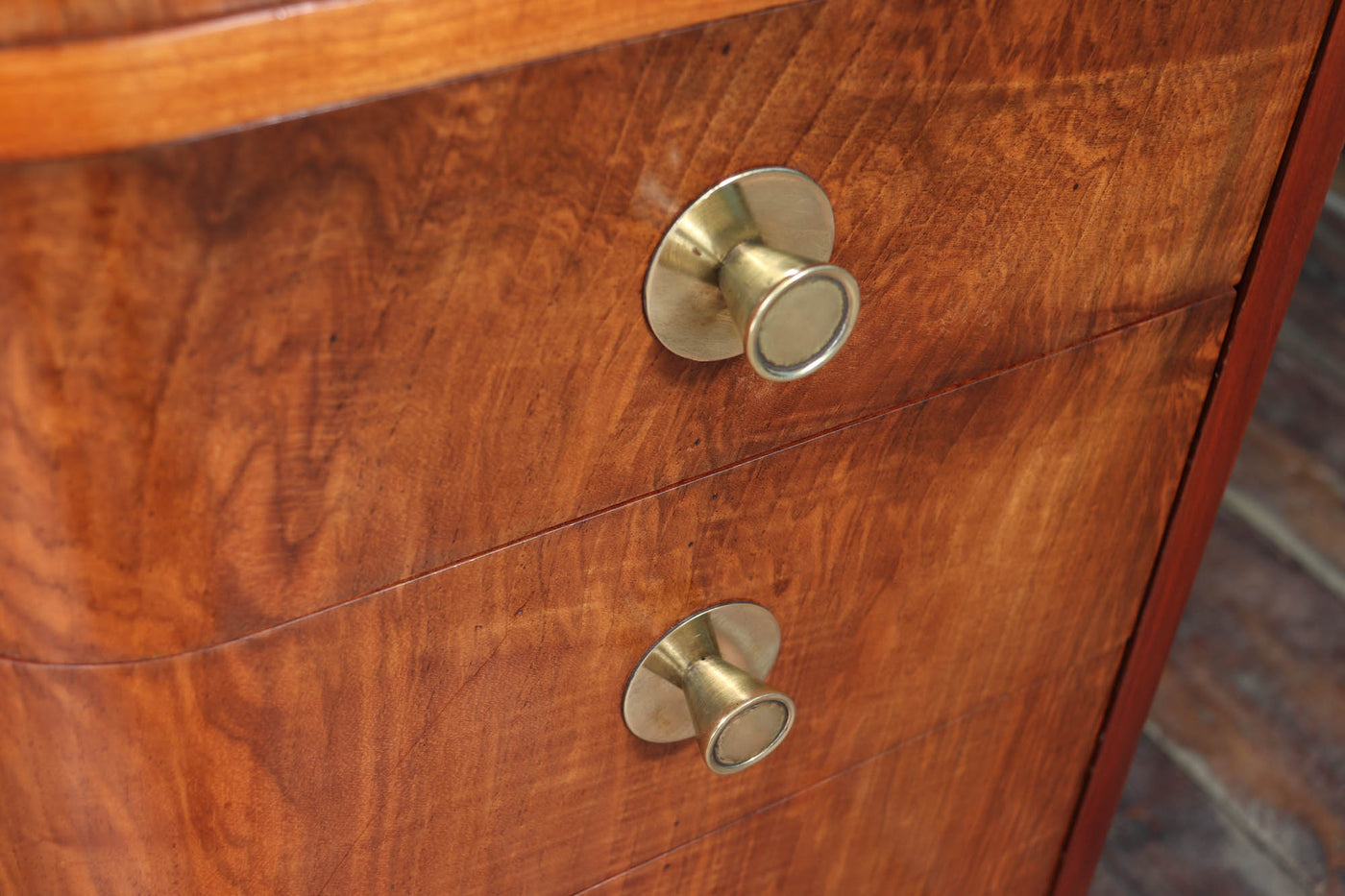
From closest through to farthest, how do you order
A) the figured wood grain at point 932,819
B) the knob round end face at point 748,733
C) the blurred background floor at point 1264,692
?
1. the knob round end face at point 748,733
2. the figured wood grain at point 932,819
3. the blurred background floor at point 1264,692

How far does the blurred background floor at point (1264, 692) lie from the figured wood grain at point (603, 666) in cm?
45

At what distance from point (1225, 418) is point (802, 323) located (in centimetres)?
24

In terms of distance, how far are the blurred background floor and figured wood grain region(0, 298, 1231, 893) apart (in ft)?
1.48

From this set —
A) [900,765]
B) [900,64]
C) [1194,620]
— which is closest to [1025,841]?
[900,765]

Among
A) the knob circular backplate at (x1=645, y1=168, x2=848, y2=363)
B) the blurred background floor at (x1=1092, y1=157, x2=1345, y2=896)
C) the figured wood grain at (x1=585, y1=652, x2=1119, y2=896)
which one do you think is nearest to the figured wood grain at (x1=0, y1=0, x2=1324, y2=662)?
the knob circular backplate at (x1=645, y1=168, x2=848, y2=363)

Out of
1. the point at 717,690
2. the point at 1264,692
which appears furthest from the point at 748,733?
the point at 1264,692

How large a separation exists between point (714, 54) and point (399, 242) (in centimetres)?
7

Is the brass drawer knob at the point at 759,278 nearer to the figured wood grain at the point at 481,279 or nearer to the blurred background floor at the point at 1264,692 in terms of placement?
the figured wood grain at the point at 481,279

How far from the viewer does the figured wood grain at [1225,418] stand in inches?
16.1

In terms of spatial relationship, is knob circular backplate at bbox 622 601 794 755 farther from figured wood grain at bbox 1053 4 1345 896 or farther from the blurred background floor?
the blurred background floor

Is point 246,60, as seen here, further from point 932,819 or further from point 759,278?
point 932,819

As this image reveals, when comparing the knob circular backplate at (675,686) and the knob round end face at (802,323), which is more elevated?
the knob circular backplate at (675,686)

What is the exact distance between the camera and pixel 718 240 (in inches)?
11.9

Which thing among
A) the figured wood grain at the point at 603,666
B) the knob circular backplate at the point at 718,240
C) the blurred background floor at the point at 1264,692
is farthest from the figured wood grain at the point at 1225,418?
the blurred background floor at the point at 1264,692
